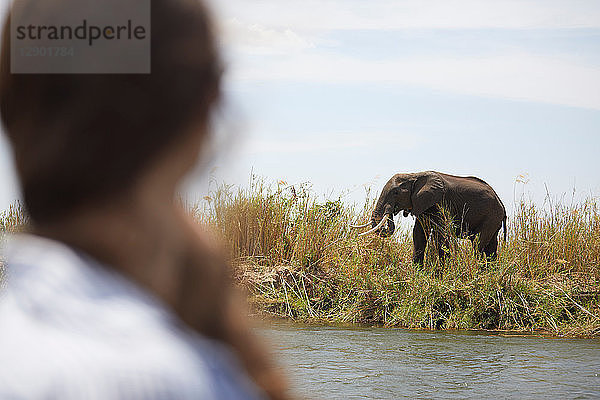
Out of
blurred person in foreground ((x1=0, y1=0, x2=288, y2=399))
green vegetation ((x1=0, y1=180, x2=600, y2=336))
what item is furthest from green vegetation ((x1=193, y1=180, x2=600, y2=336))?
blurred person in foreground ((x1=0, y1=0, x2=288, y2=399))

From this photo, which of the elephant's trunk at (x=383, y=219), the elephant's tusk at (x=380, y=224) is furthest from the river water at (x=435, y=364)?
the elephant's trunk at (x=383, y=219)

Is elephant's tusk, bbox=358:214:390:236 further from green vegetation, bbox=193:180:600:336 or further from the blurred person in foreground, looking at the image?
the blurred person in foreground

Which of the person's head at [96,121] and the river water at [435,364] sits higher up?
the person's head at [96,121]

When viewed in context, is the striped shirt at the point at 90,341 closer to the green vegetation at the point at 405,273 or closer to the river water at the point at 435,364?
the river water at the point at 435,364

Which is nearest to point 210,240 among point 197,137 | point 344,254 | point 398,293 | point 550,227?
point 197,137

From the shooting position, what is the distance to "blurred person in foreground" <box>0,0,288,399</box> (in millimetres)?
648

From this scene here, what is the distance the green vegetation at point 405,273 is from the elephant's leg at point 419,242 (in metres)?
0.14

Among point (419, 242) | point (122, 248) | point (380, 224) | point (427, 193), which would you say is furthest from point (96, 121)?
point (427, 193)

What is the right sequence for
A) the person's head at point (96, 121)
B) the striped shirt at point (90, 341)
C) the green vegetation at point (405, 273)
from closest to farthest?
the striped shirt at point (90, 341)
the person's head at point (96, 121)
the green vegetation at point (405, 273)

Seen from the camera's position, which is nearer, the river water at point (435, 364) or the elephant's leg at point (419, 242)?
the river water at point (435, 364)

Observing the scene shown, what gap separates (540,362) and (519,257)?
3.61 meters

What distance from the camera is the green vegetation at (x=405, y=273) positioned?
319 inches

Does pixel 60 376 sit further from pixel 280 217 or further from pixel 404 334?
pixel 280 217

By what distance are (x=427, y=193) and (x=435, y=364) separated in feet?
18.1
